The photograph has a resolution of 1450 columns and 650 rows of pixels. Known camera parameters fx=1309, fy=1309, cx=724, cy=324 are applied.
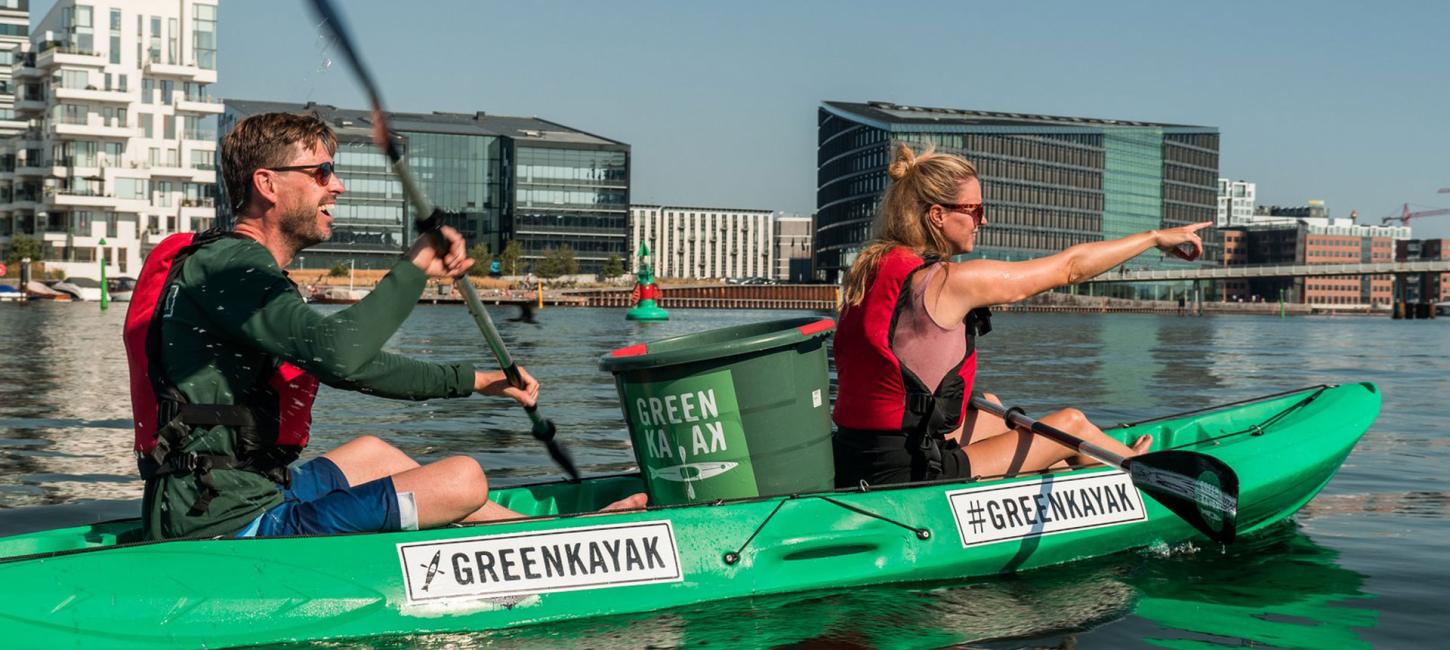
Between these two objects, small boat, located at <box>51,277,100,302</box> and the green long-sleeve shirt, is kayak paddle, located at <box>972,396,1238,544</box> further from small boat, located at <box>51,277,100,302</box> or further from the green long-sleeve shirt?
small boat, located at <box>51,277,100,302</box>

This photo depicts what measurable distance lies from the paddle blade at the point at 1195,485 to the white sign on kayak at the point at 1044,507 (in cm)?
45

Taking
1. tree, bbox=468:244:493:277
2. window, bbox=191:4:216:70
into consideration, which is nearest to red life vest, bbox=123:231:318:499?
window, bbox=191:4:216:70

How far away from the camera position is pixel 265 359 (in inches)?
174

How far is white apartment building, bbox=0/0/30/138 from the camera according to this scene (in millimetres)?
93875

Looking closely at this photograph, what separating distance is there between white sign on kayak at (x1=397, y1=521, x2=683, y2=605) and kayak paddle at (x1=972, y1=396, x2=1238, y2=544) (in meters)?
2.38

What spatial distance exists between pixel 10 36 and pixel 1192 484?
112464mm

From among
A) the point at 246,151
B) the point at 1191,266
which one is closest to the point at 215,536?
the point at 246,151

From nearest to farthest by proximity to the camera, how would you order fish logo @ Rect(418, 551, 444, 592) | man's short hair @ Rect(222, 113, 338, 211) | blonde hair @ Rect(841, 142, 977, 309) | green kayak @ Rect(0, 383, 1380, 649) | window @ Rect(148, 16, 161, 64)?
1. man's short hair @ Rect(222, 113, 338, 211)
2. green kayak @ Rect(0, 383, 1380, 649)
3. fish logo @ Rect(418, 551, 444, 592)
4. blonde hair @ Rect(841, 142, 977, 309)
5. window @ Rect(148, 16, 161, 64)

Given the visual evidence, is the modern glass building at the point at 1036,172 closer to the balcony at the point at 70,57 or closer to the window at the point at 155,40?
the window at the point at 155,40

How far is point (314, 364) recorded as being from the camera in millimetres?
A: 4066

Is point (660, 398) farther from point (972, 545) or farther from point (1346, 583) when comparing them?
point (1346, 583)

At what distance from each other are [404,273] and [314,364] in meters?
0.42

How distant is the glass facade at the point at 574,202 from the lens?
12181cm

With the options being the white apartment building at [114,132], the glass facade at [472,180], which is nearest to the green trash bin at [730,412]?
the white apartment building at [114,132]
